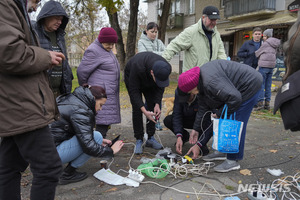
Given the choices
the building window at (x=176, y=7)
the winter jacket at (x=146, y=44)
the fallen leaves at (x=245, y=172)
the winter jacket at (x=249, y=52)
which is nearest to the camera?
the fallen leaves at (x=245, y=172)

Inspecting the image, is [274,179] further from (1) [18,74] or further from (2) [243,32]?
(2) [243,32]

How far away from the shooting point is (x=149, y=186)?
2.82 m

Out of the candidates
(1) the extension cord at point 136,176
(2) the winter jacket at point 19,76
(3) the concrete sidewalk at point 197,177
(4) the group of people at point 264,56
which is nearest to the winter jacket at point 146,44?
(3) the concrete sidewalk at point 197,177

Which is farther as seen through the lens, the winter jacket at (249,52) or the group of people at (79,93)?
the winter jacket at (249,52)

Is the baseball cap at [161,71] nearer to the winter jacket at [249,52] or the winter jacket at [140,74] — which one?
the winter jacket at [140,74]

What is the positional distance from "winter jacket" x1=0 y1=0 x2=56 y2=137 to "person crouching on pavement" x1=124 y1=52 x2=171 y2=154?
1685 mm

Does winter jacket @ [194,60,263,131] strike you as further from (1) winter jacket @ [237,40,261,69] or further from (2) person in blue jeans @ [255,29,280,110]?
(1) winter jacket @ [237,40,261,69]

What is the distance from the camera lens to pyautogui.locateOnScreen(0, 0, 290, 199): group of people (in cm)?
166

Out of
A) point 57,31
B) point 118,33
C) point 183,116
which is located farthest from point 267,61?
point 118,33

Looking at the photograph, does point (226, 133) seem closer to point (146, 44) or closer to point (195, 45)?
point (195, 45)

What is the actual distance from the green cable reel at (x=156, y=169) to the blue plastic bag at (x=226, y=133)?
2.16ft

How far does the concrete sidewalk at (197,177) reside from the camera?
2639 millimetres

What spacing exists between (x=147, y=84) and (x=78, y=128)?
1.39 metres

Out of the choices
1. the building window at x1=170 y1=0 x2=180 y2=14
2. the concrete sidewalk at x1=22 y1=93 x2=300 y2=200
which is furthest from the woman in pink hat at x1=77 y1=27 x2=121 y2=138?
the building window at x1=170 y1=0 x2=180 y2=14
